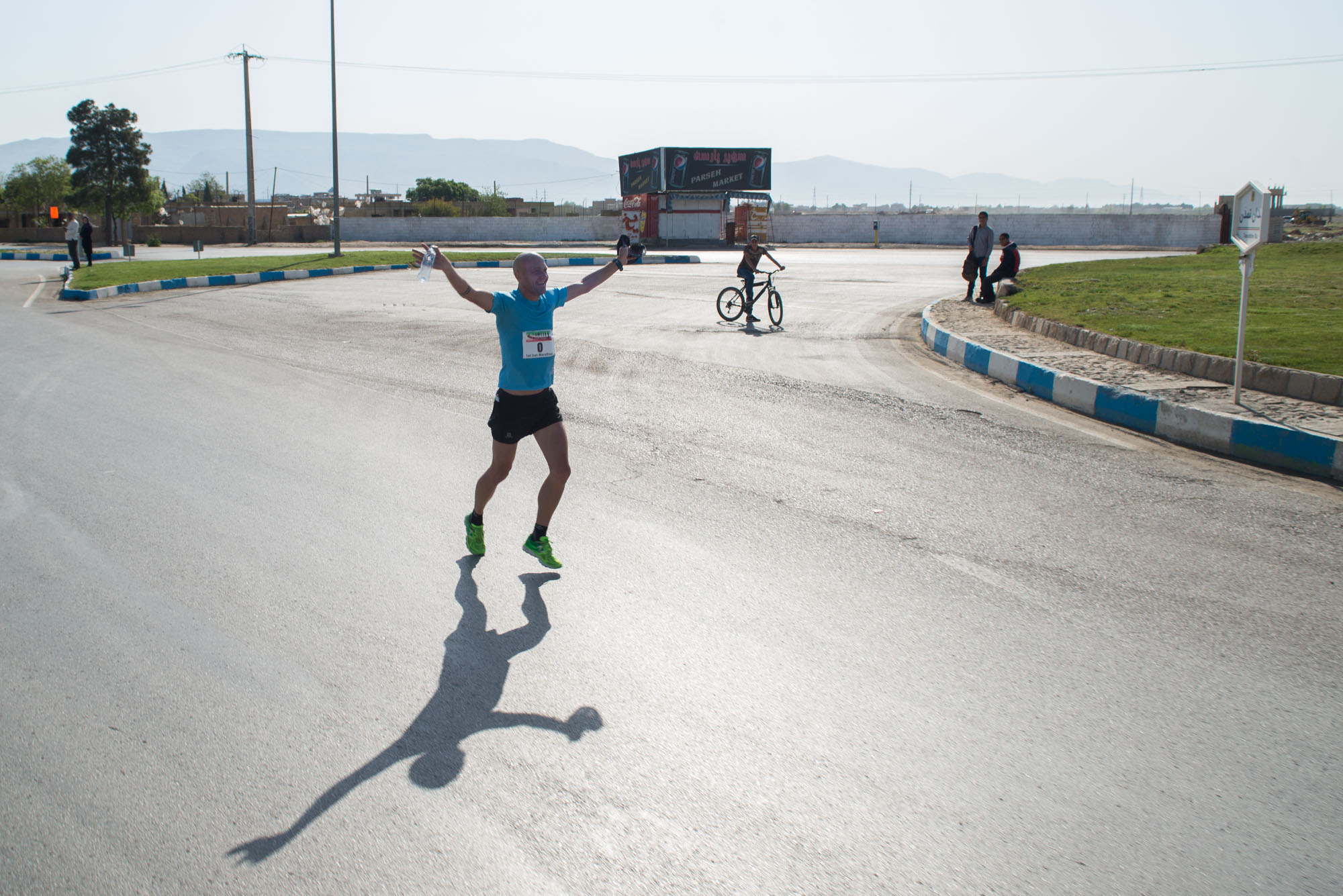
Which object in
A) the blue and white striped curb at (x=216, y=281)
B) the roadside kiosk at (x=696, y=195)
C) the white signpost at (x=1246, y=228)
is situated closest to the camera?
the white signpost at (x=1246, y=228)

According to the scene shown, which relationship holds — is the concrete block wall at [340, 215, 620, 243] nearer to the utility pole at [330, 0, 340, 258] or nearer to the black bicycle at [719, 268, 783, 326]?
the utility pole at [330, 0, 340, 258]

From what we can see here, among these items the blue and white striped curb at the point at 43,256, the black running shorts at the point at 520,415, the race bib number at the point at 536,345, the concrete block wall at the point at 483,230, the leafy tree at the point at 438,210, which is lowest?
the black running shorts at the point at 520,415

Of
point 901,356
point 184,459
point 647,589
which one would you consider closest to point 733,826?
point 647,589

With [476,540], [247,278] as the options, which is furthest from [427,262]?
[247,278]

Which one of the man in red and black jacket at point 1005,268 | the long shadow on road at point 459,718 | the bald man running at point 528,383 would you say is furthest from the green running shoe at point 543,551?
the man in red and black jacket at point 1005,268

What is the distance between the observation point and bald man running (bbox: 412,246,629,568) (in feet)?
15.9

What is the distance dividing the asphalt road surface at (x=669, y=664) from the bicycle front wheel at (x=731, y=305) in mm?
8452

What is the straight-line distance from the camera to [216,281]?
2434cm

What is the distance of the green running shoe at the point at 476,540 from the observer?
16.6 feet

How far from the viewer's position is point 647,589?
4.54 metres

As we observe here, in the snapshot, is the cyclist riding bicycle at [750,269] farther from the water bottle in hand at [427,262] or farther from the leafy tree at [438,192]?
the leafy tree at [438,192]

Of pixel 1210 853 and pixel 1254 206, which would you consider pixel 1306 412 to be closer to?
pixel 1254 206

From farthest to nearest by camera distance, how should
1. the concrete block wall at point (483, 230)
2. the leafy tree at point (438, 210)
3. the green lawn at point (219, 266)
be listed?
the leafy tree at point (438, 210), the concrete block wall at point (483, 230), the green lawn at point (219, 266)

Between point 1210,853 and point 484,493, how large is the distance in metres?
3.69
